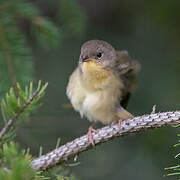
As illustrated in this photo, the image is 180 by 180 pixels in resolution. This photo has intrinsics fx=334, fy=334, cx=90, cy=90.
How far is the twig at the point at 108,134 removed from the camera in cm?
179

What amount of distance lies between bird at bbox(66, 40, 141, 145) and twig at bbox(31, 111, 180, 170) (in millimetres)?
821

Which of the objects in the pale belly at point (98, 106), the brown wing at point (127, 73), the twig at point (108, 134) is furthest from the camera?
the brown wing at point (127, 73)

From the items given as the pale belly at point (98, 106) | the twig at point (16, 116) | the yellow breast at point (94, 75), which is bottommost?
the twig at point (16, 116)

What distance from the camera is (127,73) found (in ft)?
11.3

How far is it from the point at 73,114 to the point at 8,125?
97.6 inches

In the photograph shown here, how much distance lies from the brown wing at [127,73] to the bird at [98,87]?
5 centimetres

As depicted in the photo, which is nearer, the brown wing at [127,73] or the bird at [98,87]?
the bird at [98,87]

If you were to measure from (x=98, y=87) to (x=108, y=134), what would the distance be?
95 cm

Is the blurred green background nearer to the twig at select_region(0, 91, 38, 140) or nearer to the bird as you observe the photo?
the bird

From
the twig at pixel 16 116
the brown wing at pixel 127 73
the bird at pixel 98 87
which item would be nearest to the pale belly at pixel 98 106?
the bird at pixel 98 87

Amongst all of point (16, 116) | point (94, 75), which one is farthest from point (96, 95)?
point (16, 116)

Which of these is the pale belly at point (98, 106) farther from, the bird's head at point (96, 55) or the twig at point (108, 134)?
the twig at point (108, 134)

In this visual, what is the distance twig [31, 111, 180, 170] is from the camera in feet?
5.86

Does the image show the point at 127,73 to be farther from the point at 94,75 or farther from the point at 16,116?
the point at 16,116
